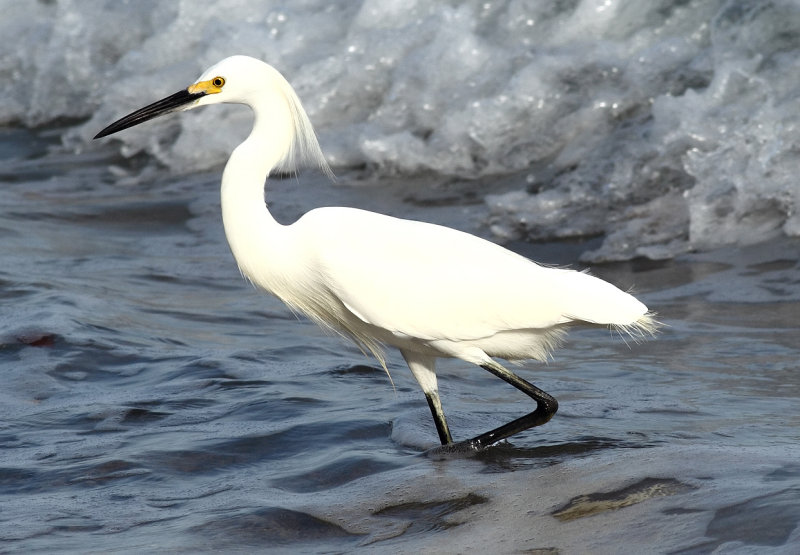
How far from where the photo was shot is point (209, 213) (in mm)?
8781

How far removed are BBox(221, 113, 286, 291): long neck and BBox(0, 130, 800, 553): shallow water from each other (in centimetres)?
73

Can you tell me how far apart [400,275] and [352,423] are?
26.4 inches

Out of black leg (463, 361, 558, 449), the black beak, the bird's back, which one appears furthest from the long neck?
black leg (463, 361, 558, 449)

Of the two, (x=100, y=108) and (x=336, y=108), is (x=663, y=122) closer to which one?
(x=336, y=108)

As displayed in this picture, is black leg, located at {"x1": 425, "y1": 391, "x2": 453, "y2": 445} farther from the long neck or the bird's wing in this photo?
the long neck

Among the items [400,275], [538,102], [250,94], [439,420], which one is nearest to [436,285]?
[400,275]

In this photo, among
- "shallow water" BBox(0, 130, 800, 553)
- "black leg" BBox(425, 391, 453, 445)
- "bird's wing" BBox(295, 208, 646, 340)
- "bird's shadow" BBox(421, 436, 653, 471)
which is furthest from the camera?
"black leg" BBox(425, 391, 453, 445)

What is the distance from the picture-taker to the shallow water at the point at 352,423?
11.5ft

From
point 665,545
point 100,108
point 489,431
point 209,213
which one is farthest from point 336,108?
point 665,545

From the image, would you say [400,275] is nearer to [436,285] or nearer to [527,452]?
[436,285]

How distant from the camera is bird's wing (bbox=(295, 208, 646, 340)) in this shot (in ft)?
14.4

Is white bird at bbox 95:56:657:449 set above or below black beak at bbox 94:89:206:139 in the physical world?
below

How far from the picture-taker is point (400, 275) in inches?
174

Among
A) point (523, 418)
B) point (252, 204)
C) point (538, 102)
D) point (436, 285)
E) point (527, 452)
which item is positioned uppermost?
point (538, 102)
